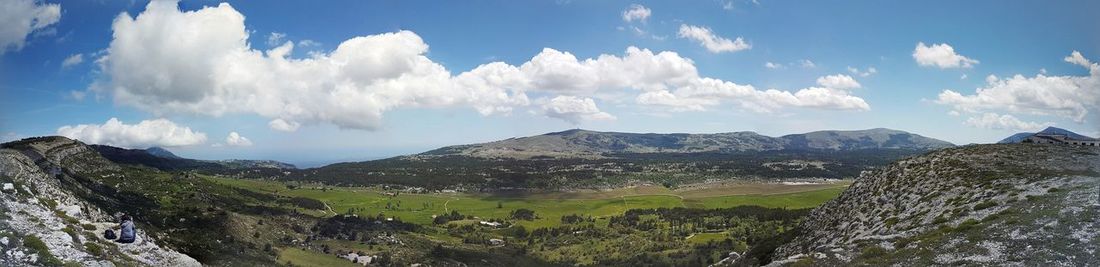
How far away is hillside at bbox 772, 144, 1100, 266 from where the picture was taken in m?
28.1

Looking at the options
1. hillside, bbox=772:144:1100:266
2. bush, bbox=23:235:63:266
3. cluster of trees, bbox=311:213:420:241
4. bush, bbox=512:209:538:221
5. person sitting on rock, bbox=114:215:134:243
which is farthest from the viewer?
bush, bbox=512:209:538:221

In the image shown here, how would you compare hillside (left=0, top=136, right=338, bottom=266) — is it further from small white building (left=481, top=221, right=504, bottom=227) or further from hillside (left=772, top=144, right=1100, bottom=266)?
small white building (left=481, top=221, right=504, bottom=227)

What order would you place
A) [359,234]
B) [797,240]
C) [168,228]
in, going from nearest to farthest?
[797,240]
[168,228]
[359,234]

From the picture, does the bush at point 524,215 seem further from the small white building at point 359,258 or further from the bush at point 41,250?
the bush at point 41,250

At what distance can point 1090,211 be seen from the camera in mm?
30203

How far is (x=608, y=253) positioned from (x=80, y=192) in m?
94.5

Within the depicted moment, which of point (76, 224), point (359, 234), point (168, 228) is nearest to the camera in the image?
point (76, 224)

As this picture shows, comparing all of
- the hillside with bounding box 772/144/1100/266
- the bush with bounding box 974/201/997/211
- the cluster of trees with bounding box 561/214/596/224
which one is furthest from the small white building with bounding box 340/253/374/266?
the cluster of trees with bounding box 561/214/596/224

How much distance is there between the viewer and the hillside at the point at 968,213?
92.3 feet

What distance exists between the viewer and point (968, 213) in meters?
36.5

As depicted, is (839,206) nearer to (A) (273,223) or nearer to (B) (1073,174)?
(B) (1073,174)

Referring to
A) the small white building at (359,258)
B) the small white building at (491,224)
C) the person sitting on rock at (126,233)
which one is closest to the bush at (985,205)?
the person sitting on rock at (126,233)

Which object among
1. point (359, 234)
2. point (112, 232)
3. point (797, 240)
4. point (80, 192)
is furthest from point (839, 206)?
point (359, 234)

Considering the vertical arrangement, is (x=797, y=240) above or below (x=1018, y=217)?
below
